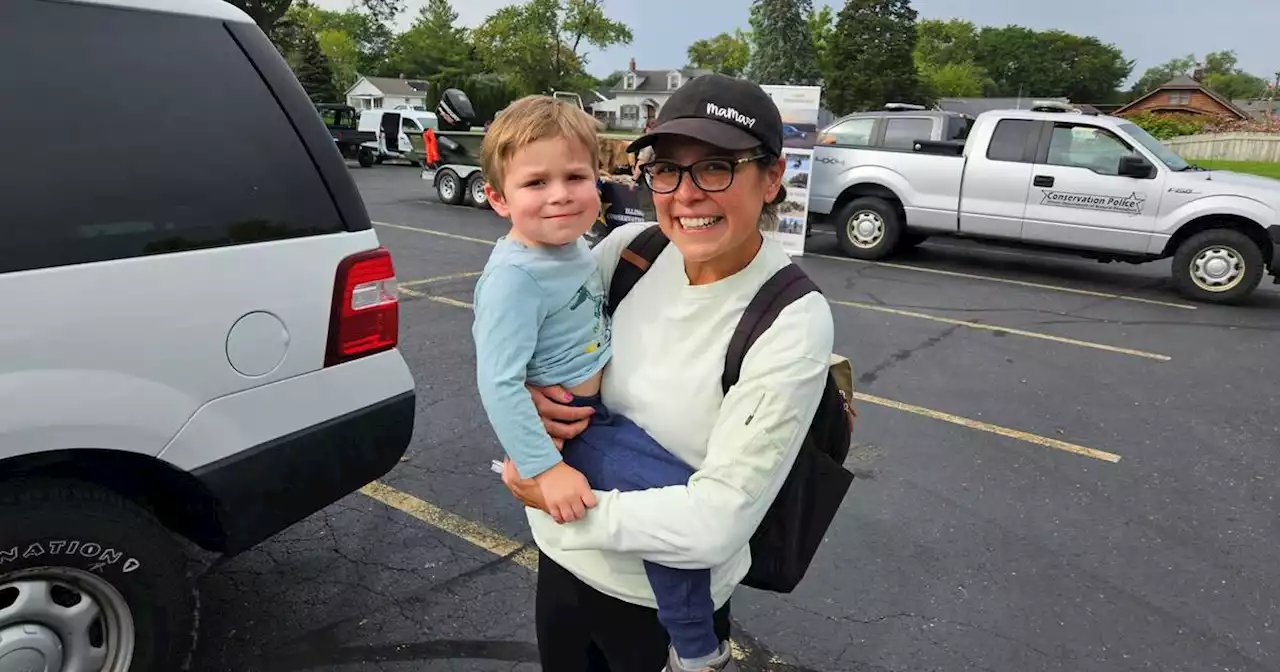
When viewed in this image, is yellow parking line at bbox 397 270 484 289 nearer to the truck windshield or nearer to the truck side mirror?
the truck side mirror

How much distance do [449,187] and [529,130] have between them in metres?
14.2

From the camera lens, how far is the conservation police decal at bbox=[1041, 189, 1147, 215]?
8625 mm

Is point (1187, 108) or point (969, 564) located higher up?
point (1187, 108)

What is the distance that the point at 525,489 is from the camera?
138 cm

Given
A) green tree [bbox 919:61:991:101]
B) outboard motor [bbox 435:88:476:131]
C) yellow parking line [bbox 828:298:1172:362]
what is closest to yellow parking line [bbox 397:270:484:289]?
yellow parking line [bbox 828:298:1172:362]

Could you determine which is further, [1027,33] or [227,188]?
[1027,33]

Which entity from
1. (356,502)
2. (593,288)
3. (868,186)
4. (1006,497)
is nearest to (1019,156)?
(868,186)

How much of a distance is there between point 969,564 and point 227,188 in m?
3.03

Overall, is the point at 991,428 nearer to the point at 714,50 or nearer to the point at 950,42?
the point at 714,50

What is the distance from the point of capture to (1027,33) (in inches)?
4498

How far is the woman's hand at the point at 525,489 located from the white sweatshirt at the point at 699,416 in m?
0.06

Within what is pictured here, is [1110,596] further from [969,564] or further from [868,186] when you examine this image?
[868,186]

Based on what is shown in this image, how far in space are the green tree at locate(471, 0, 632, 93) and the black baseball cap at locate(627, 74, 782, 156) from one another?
57510mm

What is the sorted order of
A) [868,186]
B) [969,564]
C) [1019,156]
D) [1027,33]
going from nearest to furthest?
[969,564], [1019,156], [868,186], [1027,33]
